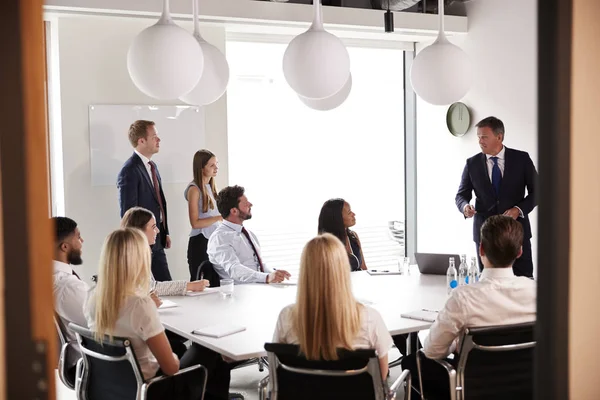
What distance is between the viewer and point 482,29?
7754 millimetres

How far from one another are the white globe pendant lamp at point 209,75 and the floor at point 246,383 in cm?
198

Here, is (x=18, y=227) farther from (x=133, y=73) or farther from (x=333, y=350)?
(x=133, y=73)

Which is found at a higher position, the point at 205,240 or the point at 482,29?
the point at 482,29

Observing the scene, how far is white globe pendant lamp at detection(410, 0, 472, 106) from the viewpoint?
12.4 ft

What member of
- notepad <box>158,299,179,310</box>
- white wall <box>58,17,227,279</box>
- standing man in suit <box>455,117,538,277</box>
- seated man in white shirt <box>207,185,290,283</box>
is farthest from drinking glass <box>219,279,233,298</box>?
white wall <box>58,17,227,279</box>

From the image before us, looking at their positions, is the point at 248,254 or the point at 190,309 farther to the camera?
the point at 248,254

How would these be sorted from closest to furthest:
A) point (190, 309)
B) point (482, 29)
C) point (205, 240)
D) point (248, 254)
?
1. point (190, 309)
2. point (248, 254)
3. point (205, 240)
4. point (482, 29)

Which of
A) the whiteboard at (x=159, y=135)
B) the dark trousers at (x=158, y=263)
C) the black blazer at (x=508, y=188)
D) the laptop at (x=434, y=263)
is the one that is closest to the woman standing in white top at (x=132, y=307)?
the laptop at (x=434, y=263)

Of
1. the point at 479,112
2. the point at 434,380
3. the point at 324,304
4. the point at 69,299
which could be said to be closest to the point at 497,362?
the point at 434,380

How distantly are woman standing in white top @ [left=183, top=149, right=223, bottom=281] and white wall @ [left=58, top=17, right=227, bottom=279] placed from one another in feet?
2.98

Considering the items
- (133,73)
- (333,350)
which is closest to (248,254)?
(133,73)

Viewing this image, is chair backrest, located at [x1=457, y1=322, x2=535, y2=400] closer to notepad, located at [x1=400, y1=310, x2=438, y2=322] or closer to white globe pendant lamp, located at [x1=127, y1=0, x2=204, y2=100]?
notepad, located at [x1=400, y1=310, x2=438, y2=322]

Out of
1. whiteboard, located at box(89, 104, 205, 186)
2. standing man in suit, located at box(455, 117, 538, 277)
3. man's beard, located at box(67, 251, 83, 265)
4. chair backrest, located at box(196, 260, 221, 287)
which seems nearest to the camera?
man's beard, located at box(67, 251, 83, 265)

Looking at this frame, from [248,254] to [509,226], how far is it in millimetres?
2167
